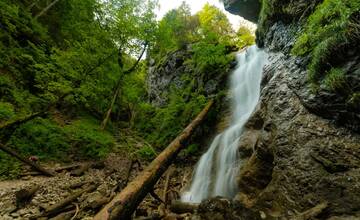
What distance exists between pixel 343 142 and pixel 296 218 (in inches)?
63.4

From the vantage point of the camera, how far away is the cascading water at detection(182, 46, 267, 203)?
7.23 metres

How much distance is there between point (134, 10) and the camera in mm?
11445

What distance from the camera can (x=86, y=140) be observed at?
9570 mm

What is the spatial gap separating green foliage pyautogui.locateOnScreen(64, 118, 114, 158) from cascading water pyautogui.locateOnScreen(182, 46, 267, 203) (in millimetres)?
3830

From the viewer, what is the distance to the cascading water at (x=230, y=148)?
7227mm

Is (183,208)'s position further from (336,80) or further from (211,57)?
(211,57)

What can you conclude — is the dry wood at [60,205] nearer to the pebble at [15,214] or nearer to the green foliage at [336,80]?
the pebble at [15,214]

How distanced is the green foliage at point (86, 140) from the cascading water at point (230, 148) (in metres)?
3.83

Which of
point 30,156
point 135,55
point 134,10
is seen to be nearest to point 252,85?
point 135,55

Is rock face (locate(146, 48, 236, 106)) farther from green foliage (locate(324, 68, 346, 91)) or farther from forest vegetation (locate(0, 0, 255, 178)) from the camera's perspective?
green foliage (locate(324, 68, 346, 91))

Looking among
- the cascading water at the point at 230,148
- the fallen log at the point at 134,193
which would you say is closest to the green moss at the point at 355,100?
the cascading water at the point at 230,148

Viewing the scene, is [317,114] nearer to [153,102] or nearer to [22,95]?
[22,95]

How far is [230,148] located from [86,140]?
223 inches

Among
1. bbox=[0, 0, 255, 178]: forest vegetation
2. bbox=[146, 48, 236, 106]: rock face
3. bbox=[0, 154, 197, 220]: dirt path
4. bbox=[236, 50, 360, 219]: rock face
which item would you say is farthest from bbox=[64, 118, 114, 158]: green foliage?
bbox=[146, 48, 236, 106]: rock face
